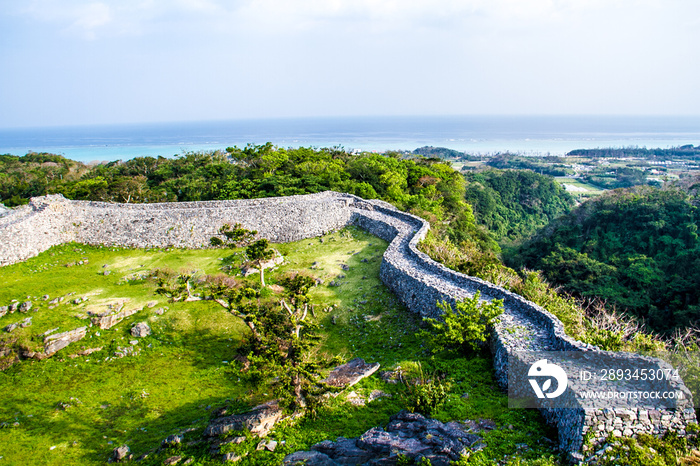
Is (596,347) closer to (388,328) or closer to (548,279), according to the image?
(388,328)

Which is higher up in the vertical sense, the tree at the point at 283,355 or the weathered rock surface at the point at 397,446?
the tree at the point at 283,355

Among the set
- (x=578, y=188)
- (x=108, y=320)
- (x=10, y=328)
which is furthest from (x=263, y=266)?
(x=578, y=188)

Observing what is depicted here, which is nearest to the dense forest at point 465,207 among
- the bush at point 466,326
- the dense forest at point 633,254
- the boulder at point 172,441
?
the dense forest at point 633,254

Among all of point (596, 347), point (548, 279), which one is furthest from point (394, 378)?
point (548, 279)

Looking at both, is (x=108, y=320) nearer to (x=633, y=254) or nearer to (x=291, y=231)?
(x=291, y=231)

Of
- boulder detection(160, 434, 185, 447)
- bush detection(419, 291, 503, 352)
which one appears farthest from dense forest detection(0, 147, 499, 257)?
boulder detection(160, 434, 185, 447)

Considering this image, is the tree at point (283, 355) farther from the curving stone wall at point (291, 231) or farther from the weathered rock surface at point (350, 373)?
the curving stone wall at point (291, 231)

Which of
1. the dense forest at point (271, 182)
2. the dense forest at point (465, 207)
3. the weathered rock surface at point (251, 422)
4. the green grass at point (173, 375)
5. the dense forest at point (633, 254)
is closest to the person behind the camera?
the weathered rock surface at point (251, 422)

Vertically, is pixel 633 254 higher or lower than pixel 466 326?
lower
